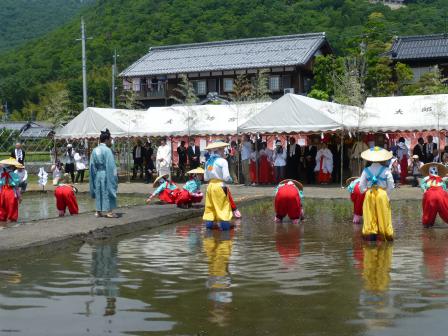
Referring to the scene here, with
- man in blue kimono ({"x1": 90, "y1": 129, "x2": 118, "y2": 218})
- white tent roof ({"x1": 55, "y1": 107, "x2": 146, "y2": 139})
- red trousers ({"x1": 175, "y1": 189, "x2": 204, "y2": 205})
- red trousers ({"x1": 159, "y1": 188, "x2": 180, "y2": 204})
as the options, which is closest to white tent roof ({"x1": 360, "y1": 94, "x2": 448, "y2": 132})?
red trousers ({"x1": 159, "y1": 188, "x2": 180, "y2": 204})

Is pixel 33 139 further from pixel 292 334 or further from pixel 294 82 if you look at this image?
pixel 292 334

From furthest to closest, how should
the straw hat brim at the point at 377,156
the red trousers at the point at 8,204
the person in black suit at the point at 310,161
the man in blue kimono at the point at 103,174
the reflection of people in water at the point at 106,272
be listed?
the person in black suit at the point at 310,161 < the red trousers at the point at 8,204 < the man in blue kimono at the point at 103,174 < the straw hat brim at the point at 377,156 < the reflection of people in water at the point at 106,272

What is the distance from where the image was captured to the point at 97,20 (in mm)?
78375

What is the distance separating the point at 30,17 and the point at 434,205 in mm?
97612

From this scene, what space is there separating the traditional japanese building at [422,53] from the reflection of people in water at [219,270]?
3786cm

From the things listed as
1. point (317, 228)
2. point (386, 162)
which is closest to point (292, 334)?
point (386, 162)

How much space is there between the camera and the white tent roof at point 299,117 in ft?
71.5

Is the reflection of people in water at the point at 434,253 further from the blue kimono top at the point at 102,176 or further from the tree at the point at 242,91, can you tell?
the tree at the point at 242,91

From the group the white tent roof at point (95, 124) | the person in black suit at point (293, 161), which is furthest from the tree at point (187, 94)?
the person in black suit at point (293, 161)

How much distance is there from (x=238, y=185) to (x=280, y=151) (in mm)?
2073

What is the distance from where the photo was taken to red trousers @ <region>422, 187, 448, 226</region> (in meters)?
11.5

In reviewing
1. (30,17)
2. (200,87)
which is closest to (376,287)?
(200,87)

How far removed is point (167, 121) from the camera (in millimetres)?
26500

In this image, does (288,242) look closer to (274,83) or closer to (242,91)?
(242,91)
